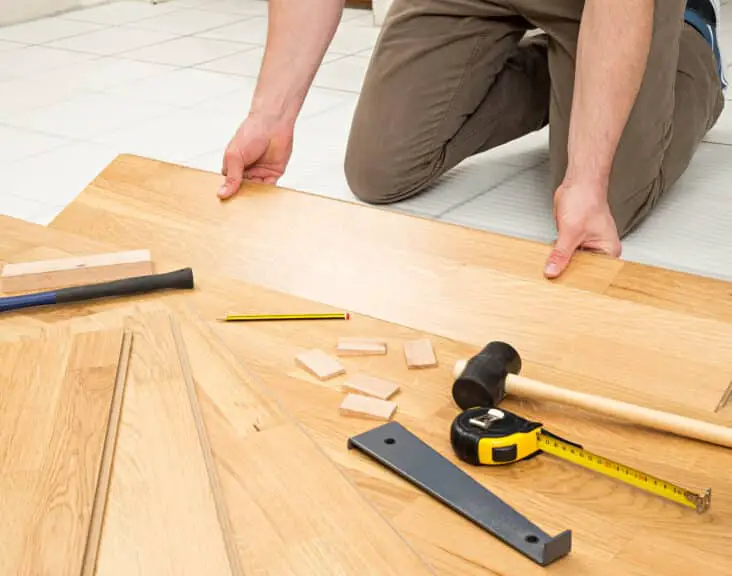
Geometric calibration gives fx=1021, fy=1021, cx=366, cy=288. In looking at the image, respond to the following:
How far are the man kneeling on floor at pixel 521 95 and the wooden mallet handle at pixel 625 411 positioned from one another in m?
0.51

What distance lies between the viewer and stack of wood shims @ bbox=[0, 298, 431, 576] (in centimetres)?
89

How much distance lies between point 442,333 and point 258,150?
28.7 inches

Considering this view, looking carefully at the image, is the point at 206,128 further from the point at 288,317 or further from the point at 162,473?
the point at 162,473

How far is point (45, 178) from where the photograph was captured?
2736 mm

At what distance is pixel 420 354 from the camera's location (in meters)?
1.22

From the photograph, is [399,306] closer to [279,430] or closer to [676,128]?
[279,430]

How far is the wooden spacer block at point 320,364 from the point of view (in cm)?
119

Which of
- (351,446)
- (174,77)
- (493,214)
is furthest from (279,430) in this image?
(174,77)

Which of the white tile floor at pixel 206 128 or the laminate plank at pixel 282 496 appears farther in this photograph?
the white tile floor at pixel 206 128

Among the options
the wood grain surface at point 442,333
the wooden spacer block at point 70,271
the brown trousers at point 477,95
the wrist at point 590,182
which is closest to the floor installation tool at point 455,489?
the wood grain surface at point 442,333

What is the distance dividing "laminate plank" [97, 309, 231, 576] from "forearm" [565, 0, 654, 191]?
814mm

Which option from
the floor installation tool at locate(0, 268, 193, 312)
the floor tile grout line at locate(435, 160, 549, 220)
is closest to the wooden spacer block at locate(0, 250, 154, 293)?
the floor installation tool at locate(0, 268, 193, 312)

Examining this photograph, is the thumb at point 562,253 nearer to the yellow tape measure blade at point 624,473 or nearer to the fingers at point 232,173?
the yellow tape measure blade at point 624,473

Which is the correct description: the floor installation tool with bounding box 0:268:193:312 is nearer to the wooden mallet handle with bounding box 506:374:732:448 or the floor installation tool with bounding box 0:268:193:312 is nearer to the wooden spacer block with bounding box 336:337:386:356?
the wooden spacer block with bounding box 336:337:386:356
